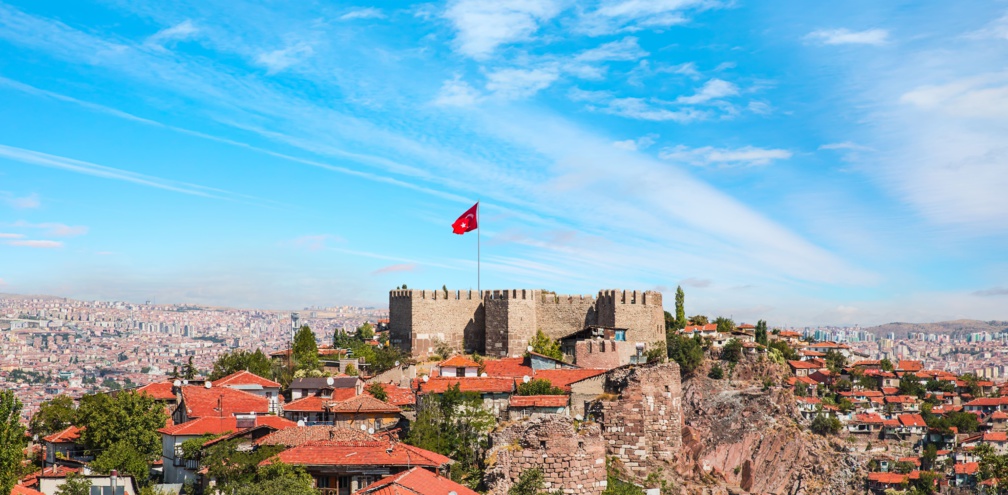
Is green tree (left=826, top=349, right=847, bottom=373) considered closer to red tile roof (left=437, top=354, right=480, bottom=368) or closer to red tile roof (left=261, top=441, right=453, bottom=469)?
red tile roof (left=437, top=354, right=480, bottom=368)

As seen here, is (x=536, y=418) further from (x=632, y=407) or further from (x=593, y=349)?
(x=593, y=349)

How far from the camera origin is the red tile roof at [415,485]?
19.6m

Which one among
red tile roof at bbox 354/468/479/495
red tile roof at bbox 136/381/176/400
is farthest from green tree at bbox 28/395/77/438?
red tile roof at bbox 354/468/479/495

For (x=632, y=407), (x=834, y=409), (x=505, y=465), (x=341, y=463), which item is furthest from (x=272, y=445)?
(x=834, y=409)

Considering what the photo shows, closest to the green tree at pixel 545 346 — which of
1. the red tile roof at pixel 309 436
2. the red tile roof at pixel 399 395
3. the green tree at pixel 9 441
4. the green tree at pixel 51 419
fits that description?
the red tile roof at pixel 399 395

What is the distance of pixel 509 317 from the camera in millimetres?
49000

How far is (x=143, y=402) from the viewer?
32.0 meters

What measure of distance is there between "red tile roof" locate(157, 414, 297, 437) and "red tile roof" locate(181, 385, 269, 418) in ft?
5.37

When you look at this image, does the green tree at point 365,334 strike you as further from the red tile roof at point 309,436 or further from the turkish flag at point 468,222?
the red tile roof at point 309,436

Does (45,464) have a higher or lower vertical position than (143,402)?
lower

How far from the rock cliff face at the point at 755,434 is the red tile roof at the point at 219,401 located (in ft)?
111

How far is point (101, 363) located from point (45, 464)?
133062 millimetres

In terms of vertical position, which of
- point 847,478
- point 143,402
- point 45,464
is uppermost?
point 143,402

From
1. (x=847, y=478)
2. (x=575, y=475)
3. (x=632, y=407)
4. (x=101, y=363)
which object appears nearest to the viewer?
(x=575, y=475)
